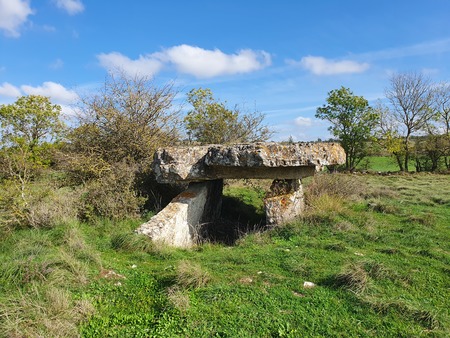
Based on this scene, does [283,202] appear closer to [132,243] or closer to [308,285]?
[308,285]

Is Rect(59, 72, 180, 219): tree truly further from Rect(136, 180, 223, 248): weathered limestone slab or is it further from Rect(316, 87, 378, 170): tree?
Rect(316, 87, 378, 170): tree

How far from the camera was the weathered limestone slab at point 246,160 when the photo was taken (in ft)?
24.0

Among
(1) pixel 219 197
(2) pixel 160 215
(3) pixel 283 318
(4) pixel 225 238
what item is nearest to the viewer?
(3) pixel 283 318

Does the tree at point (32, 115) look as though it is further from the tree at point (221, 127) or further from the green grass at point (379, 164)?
the green grass at point (379, 164)

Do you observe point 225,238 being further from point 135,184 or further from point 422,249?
point 422,249

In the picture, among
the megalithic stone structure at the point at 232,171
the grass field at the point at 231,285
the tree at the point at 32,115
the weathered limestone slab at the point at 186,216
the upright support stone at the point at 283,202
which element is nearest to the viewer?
the grass field at the point at 231,285

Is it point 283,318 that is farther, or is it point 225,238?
point 225,238

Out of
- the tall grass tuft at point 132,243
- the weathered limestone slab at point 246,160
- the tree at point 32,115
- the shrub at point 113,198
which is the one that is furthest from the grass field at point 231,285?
the tree at point 32,115

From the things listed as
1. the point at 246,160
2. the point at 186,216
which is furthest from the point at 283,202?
the point at 186,216

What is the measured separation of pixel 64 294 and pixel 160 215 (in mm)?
3225

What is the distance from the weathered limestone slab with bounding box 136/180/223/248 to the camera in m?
6.84

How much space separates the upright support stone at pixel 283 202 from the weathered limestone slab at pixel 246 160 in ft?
0.82

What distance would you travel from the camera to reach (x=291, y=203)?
7.77 m

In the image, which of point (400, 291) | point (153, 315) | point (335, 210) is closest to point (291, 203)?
point (335, 210)
